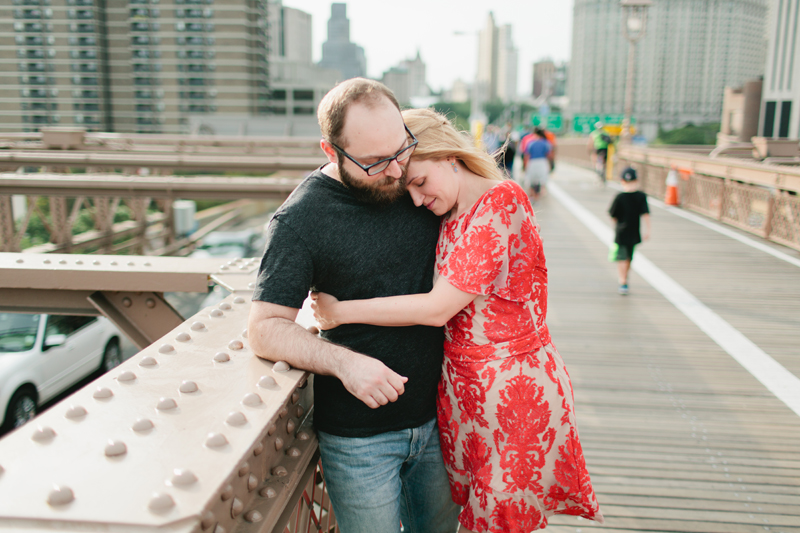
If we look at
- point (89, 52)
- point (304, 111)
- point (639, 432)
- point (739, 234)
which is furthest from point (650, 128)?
point (639, 432)

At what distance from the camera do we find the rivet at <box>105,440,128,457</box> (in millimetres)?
1245

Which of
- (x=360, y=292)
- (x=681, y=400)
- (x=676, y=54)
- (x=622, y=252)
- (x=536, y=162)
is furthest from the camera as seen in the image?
(x=676, y=54)

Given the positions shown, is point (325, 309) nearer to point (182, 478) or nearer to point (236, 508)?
point (236, 508)

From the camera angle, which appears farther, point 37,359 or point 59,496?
point 37,359

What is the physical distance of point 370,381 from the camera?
71.3 inches

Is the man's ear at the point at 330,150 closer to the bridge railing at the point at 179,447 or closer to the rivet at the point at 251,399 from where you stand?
the bridge railing at the point at 179,447

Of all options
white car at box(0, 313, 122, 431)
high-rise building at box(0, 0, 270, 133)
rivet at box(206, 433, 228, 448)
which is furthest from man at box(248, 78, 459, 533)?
high-rise building at box(0, 0, 270, 133)

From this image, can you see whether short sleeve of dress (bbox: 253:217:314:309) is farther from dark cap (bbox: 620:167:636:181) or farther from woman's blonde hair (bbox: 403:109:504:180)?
dark cap (bbox: 620:167:636:181)

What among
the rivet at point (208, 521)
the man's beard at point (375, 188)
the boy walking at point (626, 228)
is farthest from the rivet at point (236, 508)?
the boy walking at point (626, 228)

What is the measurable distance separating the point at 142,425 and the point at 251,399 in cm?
28

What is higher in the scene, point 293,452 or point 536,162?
point 536,162

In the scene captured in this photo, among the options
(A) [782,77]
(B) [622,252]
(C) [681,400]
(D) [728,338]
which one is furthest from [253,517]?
(A) [782,77]

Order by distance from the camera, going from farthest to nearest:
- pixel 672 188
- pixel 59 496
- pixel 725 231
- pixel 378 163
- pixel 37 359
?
1. pixel 672 188
2. pixel 725 231
3. pixel 37 359
4. pixel 378 163
5. pixel 59 496

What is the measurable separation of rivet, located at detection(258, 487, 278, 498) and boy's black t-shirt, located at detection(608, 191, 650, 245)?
23.4ft
